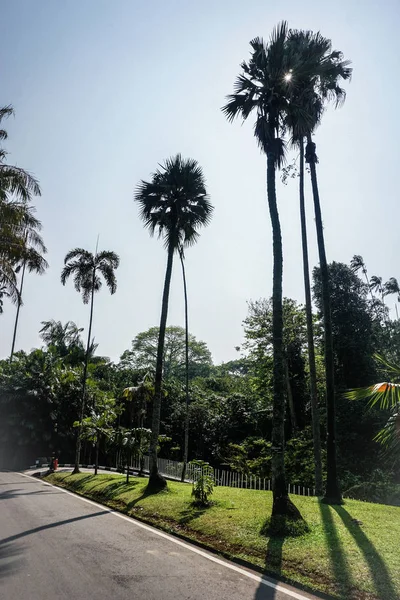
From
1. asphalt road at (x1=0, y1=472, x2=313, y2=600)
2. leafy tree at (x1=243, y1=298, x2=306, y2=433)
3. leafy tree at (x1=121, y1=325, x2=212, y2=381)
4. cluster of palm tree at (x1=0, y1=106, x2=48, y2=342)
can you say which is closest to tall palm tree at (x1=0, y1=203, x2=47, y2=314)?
cluster of palm tree at (x1=0, y1=106, x2=48, y2=342)

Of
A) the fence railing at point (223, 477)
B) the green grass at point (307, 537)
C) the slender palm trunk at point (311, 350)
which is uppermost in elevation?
the slender palm trunk at point (311, 350)

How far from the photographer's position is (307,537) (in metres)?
8.27

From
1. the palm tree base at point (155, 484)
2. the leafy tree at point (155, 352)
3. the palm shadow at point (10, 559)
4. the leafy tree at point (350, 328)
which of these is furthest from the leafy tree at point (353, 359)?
the leafy tree at point (155, 352)

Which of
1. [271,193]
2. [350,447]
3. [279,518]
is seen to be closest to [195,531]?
[279,518]

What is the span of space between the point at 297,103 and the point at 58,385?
3044 cm

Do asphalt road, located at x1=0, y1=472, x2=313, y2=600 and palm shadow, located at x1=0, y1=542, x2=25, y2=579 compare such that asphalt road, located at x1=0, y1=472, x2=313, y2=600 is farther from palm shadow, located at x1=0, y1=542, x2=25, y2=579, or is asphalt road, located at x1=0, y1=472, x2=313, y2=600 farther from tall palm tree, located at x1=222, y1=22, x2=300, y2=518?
tall palm tree, located at x1=222, y1=22, x2=300, y2=518

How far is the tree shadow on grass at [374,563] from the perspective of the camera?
5562 mm

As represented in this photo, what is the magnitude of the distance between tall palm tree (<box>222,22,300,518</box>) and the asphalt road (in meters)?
3.77

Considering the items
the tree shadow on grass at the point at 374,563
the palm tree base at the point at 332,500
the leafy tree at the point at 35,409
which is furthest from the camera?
the leafy tree at the point at 35,409

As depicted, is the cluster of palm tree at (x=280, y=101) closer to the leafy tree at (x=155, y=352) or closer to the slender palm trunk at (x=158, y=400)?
the slender palm trunk at (x=158, y=400)

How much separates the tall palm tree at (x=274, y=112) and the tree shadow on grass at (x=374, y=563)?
2.40m

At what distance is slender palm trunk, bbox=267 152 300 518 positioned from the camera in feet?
31.7

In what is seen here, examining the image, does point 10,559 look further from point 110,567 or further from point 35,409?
point 35,409

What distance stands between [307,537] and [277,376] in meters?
3.56
